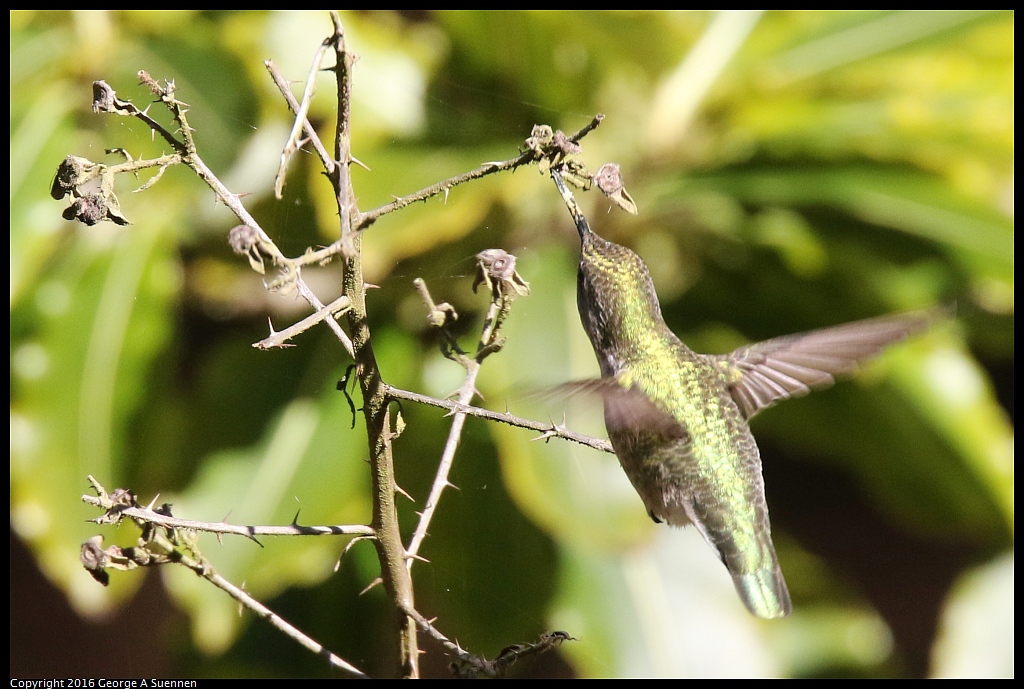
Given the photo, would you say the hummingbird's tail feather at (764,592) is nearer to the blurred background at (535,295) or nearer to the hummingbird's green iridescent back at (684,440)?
the hummingbird's green iridescent back at (684,440)

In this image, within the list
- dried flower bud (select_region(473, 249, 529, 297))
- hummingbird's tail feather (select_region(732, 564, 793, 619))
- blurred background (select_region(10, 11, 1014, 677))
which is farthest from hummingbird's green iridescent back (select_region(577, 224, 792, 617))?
blurred background (select_region(10, 11, 1014, 677))

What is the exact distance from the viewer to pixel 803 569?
71.6 inches

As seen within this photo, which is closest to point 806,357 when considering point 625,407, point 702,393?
point 702,393

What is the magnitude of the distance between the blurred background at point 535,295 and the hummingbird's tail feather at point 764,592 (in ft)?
1.20

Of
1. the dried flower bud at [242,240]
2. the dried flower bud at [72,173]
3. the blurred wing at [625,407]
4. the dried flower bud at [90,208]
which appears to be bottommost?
the blurred wing at [625,407]

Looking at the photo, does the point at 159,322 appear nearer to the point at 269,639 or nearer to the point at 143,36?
the point at 143,36

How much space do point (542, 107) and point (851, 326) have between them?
2.82 feet

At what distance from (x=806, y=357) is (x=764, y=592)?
0.85 ft

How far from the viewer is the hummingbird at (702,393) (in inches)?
32.6

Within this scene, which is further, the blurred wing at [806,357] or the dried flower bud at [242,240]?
the blurred wing at [806,357]

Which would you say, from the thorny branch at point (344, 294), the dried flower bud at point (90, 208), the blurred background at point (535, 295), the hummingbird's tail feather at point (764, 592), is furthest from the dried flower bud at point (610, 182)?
the blurred background at point (535, 295)

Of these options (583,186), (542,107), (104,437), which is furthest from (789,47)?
(104,437)

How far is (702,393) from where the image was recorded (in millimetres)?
928

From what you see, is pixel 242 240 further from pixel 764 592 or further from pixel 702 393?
pixel 764 592
